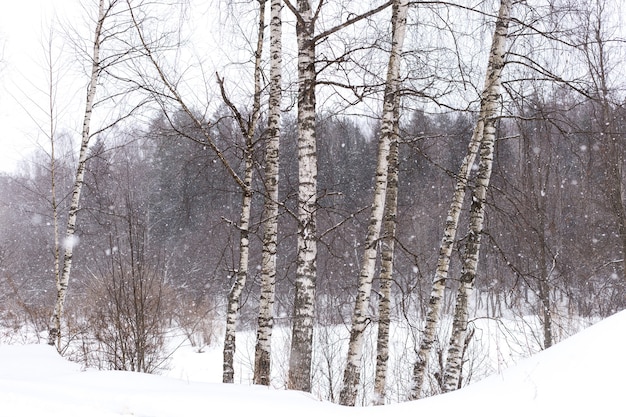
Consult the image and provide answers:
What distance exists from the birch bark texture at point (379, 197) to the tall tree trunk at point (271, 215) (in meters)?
1.09

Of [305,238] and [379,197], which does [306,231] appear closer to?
[305,238]

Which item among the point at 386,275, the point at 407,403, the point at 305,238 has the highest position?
the point at 305,238

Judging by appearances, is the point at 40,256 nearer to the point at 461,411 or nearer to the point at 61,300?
the point at 61,300

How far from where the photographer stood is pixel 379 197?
558 cm

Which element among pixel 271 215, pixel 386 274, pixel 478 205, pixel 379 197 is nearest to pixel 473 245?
pixel 478 205

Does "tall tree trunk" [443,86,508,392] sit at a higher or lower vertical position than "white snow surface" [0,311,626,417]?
higher

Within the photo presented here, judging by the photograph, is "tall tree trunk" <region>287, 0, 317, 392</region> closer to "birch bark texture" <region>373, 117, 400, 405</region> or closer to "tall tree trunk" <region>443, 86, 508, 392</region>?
"birch bark texture" <region>373, 117, 400, 405</region>

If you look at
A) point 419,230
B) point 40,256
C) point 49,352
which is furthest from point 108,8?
point 40,256

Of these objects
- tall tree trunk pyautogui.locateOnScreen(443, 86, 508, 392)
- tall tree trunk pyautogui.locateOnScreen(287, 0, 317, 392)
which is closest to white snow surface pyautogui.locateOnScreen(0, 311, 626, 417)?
tall tree trunk pyautogui.locateOnScreen(287, 0, 317, 392)

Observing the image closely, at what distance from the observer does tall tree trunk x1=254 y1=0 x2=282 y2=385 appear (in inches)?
242

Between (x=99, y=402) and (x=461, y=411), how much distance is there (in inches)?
91.3

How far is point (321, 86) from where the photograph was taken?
20.3 ft

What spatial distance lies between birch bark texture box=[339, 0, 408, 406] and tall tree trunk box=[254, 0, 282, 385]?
3.59 feet

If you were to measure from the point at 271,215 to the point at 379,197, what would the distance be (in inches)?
66.0
